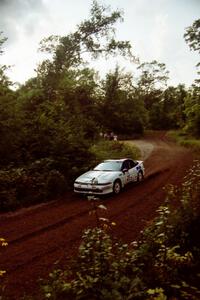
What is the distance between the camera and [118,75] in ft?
190

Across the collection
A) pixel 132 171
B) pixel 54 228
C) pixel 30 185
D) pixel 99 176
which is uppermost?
pixel 99 176

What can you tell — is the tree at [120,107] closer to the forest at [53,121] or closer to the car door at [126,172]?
the forest at [53,121]

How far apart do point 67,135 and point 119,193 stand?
533cm

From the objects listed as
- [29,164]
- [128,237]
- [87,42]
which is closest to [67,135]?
[29,164]

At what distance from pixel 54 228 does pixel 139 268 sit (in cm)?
573

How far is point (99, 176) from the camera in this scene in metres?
16.2

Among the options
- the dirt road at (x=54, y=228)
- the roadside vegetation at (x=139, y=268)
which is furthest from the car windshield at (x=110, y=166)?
the roadside vegetation at (x=139, y=268)

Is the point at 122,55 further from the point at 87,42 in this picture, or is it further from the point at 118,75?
the point at 118,75

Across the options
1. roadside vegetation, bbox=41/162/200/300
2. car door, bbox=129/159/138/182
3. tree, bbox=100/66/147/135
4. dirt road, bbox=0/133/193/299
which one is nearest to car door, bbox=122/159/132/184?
car door, bbox=129/159/138/182

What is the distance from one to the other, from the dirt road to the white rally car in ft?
1.38

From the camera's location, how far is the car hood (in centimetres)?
1586

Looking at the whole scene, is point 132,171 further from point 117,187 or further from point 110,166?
point 117,187

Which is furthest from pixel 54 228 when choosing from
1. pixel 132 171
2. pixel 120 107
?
pixel 120 107

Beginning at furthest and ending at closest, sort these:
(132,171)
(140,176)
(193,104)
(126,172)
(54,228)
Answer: (193,104)
(140,176)
(132,171)
(126,172)
(54,228)
